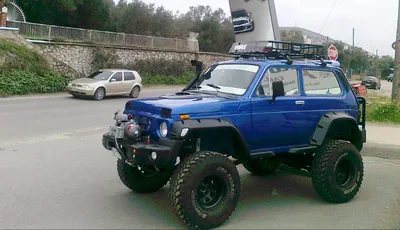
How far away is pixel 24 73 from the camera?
23.6 m

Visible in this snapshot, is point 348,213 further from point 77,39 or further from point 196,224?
point 77,39

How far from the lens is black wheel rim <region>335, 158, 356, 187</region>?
6.27 meters

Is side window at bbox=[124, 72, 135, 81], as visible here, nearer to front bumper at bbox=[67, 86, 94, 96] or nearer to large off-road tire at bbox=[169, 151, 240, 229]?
front bumper at bbox=[67, 86, 94, 96]

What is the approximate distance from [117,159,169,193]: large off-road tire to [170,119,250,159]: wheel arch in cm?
95

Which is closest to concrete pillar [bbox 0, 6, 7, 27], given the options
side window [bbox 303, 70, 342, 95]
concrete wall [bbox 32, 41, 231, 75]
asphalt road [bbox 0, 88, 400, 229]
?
concrete wall [bbox 32, 41, 231, 75]

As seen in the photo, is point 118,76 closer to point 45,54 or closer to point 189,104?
point 45,54

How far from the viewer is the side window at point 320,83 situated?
6.39m

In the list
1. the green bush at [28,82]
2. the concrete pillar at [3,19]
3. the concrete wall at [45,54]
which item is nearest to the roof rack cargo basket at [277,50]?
the green bush at [28,82]

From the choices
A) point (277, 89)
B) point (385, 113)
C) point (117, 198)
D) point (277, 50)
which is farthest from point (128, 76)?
point (277, 89)

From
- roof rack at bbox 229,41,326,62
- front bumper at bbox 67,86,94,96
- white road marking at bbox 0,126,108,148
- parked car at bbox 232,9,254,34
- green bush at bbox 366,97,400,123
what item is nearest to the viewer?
roof rack at bbox 229,41,326,62

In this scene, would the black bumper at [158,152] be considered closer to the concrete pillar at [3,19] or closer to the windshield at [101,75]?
the windshield at [101,75]

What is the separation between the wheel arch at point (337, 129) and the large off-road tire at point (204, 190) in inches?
62.1

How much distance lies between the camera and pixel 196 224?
490cm

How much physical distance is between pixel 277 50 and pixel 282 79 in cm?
70
